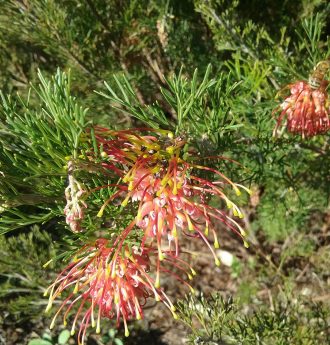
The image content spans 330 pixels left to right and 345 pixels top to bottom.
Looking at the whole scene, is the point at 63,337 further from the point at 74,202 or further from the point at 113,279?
the point at 74,202

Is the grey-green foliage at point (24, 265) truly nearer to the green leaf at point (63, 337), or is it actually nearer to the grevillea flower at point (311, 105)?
the green leaf at point (63, 337)

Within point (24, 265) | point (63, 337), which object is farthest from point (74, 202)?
point (63, 337)

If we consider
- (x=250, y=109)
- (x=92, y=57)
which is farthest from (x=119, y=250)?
(x=92, y=57)

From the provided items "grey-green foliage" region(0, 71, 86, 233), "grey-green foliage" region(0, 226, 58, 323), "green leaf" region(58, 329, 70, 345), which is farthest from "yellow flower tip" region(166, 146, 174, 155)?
"green leaf" region(58, 329, 70, 345)

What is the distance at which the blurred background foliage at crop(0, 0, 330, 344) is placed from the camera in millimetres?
826

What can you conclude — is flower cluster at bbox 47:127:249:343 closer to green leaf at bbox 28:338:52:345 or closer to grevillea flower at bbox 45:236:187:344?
grevillea flower at bbox 45:236:187:344

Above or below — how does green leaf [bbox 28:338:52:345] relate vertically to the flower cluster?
below

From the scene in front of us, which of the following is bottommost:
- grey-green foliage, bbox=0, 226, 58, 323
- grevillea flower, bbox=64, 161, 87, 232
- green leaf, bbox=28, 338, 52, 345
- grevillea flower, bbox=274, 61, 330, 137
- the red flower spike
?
green leaf, bbox=28, 338, 52, 345

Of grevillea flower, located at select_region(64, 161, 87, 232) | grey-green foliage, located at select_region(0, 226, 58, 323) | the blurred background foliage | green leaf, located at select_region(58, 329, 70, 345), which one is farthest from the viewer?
green leaf, located at select_region(58, 329, 70, 345)

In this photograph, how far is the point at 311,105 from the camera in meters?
0.87

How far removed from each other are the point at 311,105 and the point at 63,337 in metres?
1.54

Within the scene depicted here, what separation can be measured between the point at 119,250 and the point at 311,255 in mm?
1838

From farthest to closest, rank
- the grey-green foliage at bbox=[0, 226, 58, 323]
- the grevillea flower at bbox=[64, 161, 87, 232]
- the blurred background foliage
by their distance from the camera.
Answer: the grey-green foliage at bbox=[0, 226, 58, 323] → the blurred background foliage → the grevillea flower at bbox=[64, 161, 87, 232]

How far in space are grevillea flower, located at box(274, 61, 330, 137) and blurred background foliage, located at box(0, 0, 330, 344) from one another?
103mm
